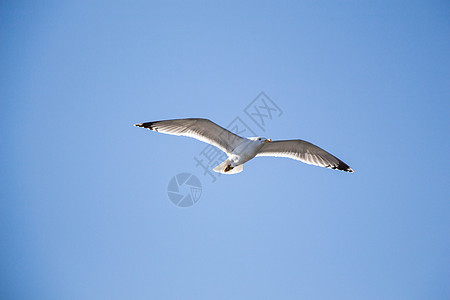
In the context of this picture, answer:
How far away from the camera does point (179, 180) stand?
9.13m

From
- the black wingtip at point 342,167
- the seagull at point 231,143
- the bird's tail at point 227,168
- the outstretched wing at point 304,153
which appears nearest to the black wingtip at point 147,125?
the seagull at point 231,143

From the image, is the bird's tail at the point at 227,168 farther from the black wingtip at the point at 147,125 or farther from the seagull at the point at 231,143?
the black wingtip at the point at 147,125

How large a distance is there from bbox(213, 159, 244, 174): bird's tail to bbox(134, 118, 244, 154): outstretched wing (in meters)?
0.24

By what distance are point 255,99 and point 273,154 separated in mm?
1306

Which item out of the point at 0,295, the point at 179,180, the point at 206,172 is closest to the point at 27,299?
the point at 0,295

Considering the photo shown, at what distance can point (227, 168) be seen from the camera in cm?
654

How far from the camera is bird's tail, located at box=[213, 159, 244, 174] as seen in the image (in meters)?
6.51

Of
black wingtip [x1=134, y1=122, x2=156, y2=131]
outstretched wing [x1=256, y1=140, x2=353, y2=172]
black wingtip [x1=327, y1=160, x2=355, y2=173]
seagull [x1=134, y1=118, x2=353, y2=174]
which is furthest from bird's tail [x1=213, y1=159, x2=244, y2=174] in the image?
black wingtip [x1=327, y1=160, x2=355, y2=173]

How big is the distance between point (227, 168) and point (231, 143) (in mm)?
446

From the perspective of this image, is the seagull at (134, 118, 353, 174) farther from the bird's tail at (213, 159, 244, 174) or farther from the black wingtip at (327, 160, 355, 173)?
the black wingtip at (327, 160, 355, 173)

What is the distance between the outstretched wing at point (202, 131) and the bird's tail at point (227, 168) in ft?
0.80

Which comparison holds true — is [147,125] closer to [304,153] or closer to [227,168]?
[227,168]

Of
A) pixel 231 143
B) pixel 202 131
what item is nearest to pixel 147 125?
pixel 202 131

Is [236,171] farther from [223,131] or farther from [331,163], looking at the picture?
[331,163]
